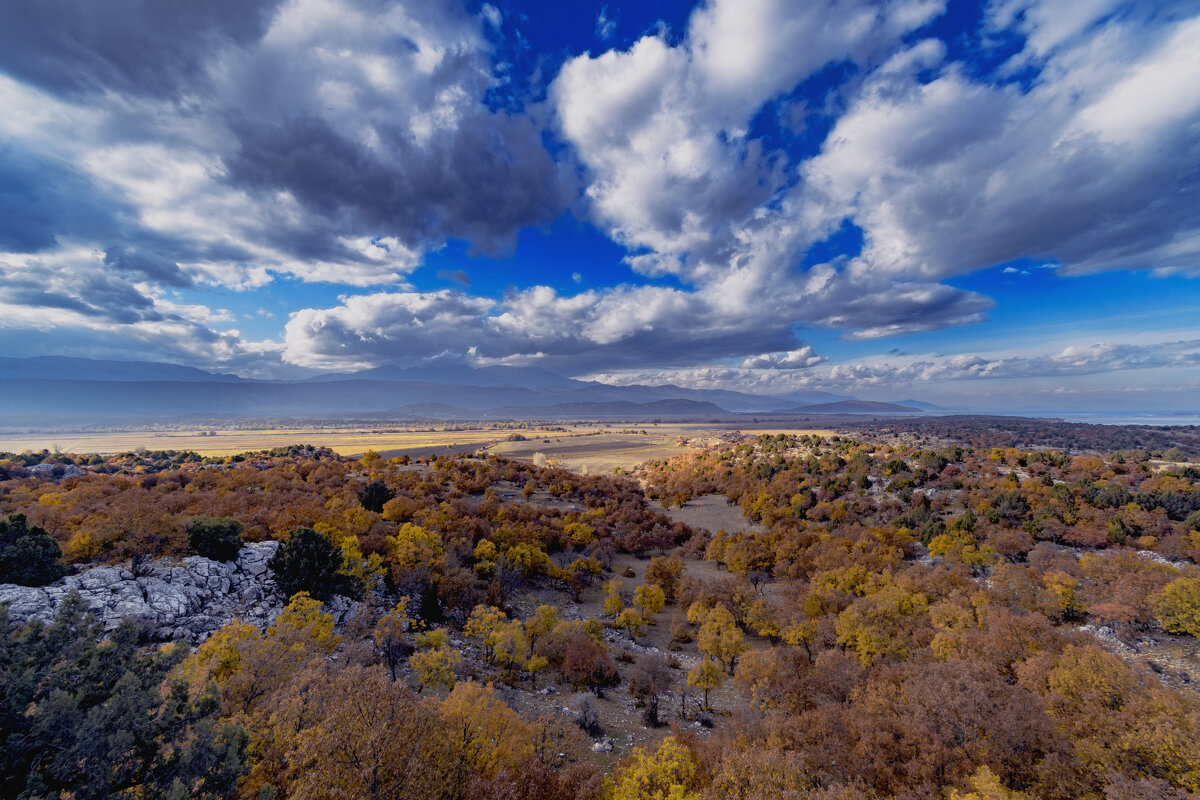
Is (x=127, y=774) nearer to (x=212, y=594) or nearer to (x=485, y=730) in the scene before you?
(x=485, y=730)

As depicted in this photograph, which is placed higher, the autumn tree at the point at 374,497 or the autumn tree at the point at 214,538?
the autumn tree at the point at 214,538

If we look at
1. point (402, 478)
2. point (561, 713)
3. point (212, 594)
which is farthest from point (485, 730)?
point (402, 478)

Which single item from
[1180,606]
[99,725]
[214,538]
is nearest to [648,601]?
[214,538]

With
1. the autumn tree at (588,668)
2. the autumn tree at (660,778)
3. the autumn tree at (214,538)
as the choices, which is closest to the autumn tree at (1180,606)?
the autumn tree at (660,778)

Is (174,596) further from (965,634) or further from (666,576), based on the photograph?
(965,634)

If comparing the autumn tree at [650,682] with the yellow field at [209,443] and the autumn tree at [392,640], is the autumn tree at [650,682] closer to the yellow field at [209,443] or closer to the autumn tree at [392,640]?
the autumn tree at [392,640]

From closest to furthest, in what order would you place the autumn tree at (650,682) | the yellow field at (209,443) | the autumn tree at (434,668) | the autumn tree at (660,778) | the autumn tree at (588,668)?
the autumn tree at (660,778) < the autumn tree at (434,668) < the autumn tree at (650,682) < the autumn tree at (588,668) < the yellow field at (209,443)

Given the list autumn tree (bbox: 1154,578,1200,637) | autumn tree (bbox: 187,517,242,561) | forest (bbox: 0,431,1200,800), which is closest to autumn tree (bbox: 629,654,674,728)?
forest (bbox: 0,431,1200,800)
